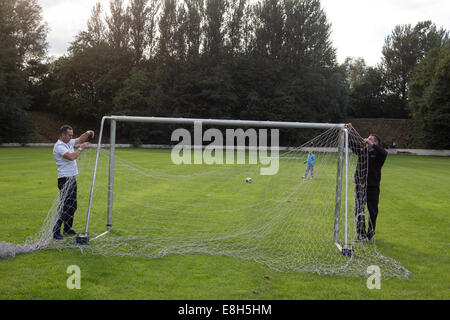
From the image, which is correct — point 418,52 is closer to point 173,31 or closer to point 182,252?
→ point 173,31

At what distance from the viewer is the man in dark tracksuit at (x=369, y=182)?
285 inches

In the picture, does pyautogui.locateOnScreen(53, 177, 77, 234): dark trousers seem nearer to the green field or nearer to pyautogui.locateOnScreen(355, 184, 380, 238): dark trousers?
the green field

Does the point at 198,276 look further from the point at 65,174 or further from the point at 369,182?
the point at 369,182

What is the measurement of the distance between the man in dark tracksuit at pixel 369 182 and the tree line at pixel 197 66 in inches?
1454

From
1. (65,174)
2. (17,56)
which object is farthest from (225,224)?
(17,56)

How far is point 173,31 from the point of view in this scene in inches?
1964

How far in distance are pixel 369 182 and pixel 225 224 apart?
11.2 feet

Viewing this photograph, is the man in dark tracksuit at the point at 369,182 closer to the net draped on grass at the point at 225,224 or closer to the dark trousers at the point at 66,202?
the net draped on grass at the point at 225,224

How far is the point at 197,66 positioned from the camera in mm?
48469

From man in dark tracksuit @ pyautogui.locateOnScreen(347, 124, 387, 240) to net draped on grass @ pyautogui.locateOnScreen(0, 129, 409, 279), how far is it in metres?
0.09

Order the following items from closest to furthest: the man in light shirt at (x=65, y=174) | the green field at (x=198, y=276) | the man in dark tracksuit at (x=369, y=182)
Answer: the green field at (x=198, y=276) < the man in light shirt at (x=65, y=174) < the man in dark tracksuit at (x=369, y=182)

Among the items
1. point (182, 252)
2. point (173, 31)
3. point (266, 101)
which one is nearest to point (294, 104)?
point (266, 101)

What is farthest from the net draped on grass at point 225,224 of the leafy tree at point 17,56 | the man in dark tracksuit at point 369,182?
the leafy tree at point 17,56
